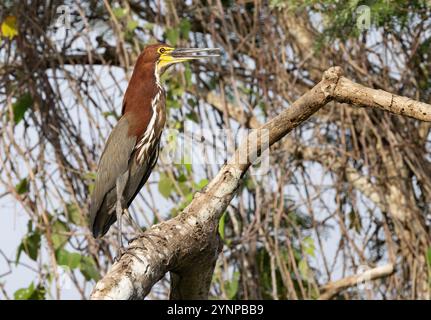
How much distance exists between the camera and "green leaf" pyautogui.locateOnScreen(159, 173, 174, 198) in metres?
3.96

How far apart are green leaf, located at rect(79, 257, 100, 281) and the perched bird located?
0.81 metres

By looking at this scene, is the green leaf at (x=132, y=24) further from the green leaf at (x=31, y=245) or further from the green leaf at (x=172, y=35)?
the green leaf at (x=31, y=245)

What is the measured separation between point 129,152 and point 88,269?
1.03 m

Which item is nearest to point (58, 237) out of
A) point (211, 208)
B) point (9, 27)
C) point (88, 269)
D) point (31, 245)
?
point (31, 245)

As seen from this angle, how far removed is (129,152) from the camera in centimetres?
310

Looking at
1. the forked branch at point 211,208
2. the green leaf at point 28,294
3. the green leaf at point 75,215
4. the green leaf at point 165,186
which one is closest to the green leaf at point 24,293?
the green leaf at point 28,294

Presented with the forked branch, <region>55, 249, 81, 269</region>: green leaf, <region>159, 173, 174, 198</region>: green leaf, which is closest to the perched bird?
the forked branch

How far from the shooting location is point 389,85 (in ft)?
14.3

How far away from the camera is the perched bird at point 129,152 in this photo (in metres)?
3.11

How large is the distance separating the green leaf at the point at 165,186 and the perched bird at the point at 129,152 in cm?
72
